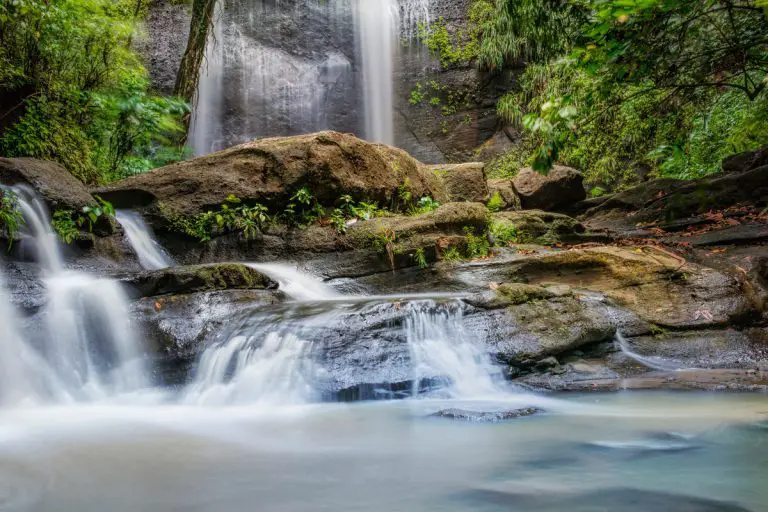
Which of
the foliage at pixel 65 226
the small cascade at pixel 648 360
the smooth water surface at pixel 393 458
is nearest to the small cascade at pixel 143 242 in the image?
the foliage at pixel 65 226

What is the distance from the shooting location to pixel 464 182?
10.9 metres

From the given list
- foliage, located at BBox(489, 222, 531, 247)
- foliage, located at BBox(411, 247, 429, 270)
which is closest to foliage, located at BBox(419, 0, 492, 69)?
foliage, located at BBox(489, 222, 531, 247)

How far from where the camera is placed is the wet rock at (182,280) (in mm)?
5500

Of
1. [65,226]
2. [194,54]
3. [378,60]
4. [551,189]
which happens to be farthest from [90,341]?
[378,60]

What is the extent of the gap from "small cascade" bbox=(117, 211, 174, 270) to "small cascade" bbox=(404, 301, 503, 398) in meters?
3.92

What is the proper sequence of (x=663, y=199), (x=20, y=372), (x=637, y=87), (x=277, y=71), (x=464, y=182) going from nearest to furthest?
(x=20, y=372), (x=637, y=87), (x=663, y=199), (x=464, y=182), (x=277, y=71)

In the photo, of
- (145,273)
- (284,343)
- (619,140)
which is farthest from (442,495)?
(619,140)

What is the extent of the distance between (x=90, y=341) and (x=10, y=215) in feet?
6.12

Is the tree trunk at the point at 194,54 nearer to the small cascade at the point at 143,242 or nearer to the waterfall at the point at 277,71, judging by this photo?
the small cascade at the point at 143,242

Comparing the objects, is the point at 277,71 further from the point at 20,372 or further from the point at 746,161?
the point at 20,372

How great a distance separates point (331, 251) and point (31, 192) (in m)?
3.62

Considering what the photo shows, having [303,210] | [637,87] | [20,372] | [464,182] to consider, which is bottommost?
[20,372]

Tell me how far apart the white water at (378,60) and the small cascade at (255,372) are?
13170 mm

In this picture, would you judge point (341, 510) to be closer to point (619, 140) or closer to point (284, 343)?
point (284, 343)
